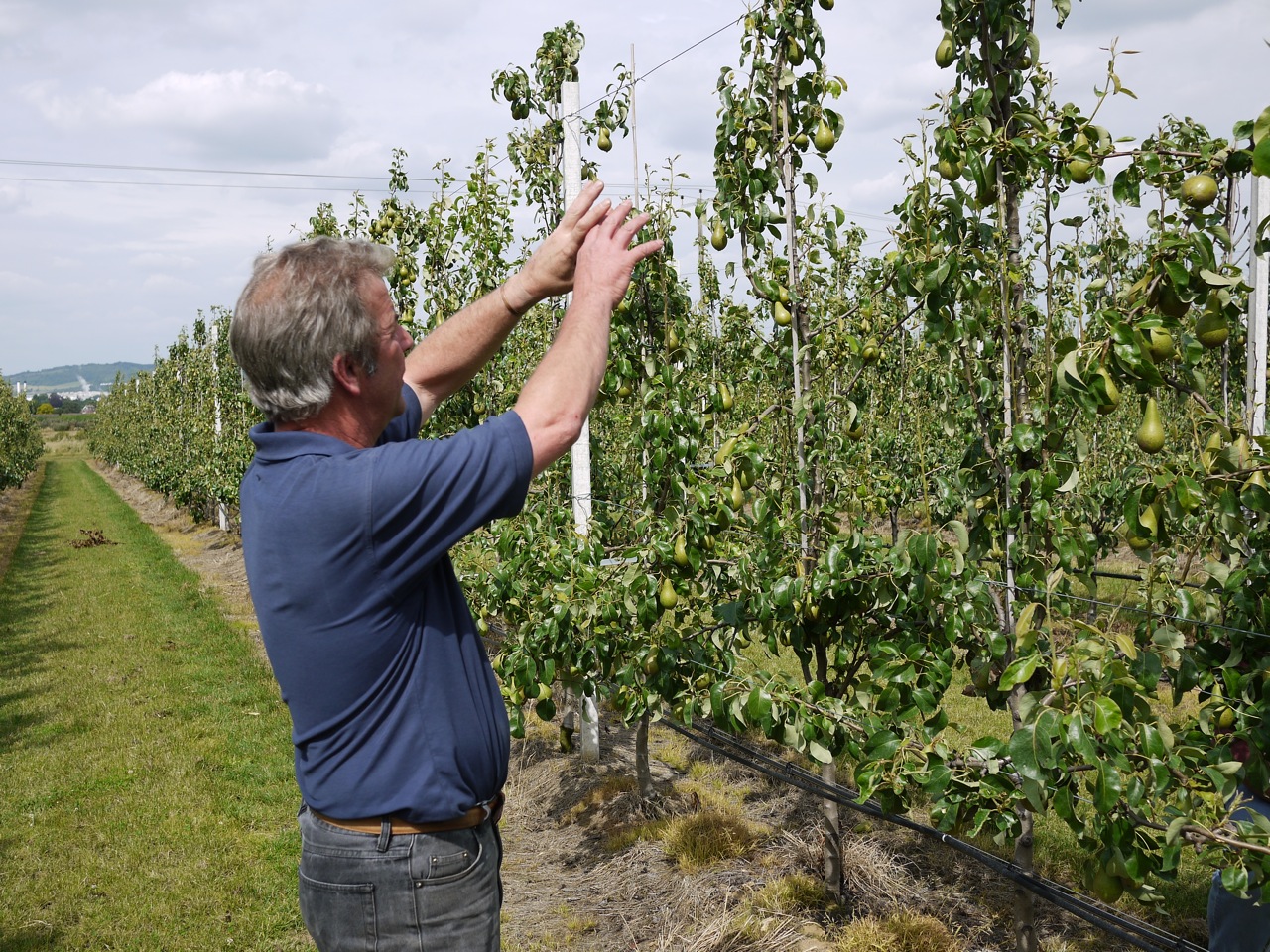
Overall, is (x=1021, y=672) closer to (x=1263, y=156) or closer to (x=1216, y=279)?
(x=1216, y=279)

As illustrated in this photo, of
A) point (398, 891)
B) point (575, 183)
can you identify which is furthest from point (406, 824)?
point (575, 183)

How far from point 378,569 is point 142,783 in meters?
5.56

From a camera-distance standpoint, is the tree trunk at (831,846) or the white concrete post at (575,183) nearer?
the tree trunk at (831,846)

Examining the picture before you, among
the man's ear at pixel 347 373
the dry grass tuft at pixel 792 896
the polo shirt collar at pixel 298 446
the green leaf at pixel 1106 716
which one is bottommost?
the dry grass tuft at pixel 792 896

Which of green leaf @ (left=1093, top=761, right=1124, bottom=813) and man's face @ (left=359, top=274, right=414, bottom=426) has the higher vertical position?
man's face @ (left=359, top=274, right=414, bottom=426)

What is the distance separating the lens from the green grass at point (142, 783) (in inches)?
180

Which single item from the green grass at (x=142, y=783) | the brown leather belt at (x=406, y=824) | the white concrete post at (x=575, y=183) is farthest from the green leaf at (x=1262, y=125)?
the green grass at (x=142, y=783)

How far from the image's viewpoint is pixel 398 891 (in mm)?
1760

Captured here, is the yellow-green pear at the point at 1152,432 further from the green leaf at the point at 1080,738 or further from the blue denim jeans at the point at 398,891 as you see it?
the blue denim jeans at the point at 398,891

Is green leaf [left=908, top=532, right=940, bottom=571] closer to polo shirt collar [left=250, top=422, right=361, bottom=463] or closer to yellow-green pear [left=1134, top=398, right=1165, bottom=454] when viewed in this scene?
yellow-green pear [left=1134, top=398, right=1165, bottom=454]

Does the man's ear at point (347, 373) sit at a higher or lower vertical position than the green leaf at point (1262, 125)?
lower

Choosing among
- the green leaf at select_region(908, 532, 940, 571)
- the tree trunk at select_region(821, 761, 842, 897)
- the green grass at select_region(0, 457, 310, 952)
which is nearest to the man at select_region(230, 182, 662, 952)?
the green leaf at select_region(908, 532, 940, 571)

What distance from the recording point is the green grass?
458 cm

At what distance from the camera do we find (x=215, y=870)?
5004 millimetres
